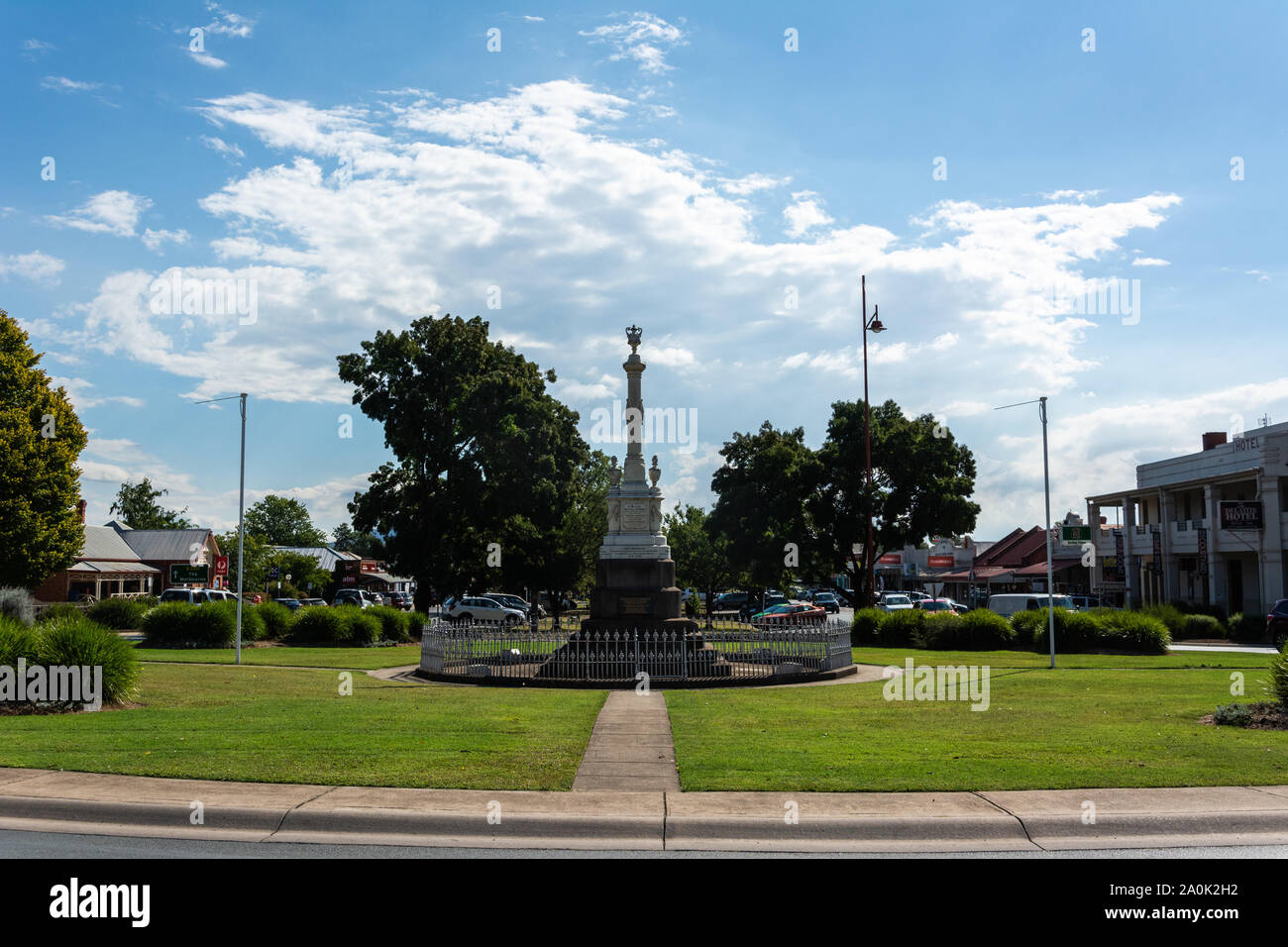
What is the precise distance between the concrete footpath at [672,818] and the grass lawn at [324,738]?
2.51 feet

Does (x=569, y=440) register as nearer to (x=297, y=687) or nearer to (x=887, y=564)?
(x=297, y=687)

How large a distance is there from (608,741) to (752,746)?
1.73m

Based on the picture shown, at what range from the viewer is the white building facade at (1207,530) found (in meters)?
42.5

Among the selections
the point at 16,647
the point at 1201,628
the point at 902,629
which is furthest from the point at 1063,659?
the point at 16,647

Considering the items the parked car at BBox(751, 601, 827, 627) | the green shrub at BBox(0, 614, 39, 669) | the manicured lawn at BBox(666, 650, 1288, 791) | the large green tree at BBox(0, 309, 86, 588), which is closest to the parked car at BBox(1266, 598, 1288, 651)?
the parked car at BBox(751, 601, 827, 627)

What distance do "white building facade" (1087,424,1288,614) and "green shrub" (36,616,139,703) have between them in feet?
141

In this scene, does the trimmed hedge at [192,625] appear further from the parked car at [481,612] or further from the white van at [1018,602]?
the white van at [1018,602]

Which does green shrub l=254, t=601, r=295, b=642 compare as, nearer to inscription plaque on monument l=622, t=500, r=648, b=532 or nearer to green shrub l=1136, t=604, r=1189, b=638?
inscription plaque on monument l=622, t=500, r=648, b=532

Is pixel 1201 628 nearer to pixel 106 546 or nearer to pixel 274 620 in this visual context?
pixel 274 620

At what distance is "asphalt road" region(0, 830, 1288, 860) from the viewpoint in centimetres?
697

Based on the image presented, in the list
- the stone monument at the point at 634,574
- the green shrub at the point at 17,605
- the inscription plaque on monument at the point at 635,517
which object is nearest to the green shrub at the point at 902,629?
the stone monument at the point at 634,574

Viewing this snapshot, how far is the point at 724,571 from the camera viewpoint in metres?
70.4

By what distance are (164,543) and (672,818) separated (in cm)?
8042

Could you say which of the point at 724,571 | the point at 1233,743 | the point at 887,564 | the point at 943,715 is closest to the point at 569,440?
the point at 724,571
